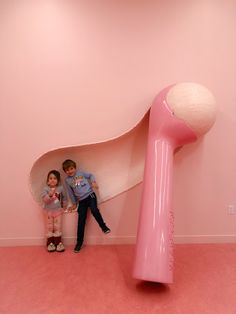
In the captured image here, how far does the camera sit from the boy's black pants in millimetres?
2615

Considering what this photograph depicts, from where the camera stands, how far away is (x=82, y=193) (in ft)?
8.48

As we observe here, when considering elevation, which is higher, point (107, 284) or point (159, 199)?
point (159, 199)

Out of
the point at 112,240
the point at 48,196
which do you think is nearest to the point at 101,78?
the point at 48,196

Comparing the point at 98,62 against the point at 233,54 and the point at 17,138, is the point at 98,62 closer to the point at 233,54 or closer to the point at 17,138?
the point at 17,138

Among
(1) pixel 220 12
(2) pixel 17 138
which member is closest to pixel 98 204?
(2) pixel 17 138

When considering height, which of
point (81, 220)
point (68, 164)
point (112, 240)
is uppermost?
point (68, 164)

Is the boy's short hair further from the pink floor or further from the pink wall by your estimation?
the pink floor

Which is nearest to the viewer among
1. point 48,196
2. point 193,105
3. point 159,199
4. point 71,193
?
point 159,199

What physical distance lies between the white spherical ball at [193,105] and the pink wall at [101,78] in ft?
1.35

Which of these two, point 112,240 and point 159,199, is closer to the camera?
point 159,199

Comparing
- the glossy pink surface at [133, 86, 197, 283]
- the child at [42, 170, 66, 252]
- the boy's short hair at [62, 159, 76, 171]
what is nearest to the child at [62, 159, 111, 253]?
the boy's short hair at [62, 159, 76, 171]

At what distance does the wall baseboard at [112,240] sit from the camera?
2713mm

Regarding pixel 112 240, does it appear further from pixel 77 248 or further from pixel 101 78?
pixel 101 78

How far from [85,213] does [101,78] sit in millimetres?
1218
